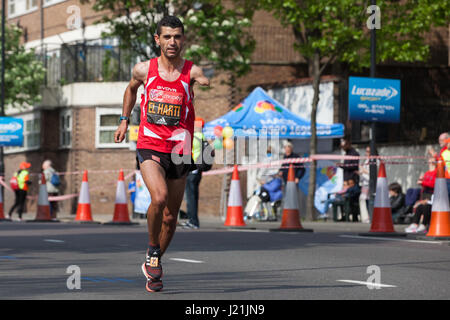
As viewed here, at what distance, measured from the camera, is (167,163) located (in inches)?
340

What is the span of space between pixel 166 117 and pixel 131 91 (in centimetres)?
58

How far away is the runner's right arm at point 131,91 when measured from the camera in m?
8.78

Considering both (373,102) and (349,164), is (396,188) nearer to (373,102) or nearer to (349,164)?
(349,164)

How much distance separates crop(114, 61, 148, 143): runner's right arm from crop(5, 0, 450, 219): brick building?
64.6ft

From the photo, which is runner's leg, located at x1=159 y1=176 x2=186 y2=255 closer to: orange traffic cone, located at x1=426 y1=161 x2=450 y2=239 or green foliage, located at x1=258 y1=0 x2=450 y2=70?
orange traffic cone, located at x1=426 y1=161 x2=450 y2=239

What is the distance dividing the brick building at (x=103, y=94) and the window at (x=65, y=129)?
38 millimetres

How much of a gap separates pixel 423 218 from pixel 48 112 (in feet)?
81.9

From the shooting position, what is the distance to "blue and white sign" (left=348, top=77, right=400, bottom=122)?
75.7ft

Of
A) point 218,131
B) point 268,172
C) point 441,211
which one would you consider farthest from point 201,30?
point 441,211

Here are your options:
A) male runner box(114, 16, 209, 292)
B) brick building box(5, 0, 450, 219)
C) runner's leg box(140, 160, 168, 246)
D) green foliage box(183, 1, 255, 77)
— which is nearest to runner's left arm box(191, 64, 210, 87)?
male runner box(114, 16, 209, 292)

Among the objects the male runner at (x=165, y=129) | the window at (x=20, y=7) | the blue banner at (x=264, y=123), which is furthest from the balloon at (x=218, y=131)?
the window at (x=20, y=7)

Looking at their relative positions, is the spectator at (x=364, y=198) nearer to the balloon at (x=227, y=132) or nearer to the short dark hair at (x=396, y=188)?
the short dark hair at (x=396, y=188)

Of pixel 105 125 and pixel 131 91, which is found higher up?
pixel 105 125

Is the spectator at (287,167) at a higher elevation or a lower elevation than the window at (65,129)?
lower
